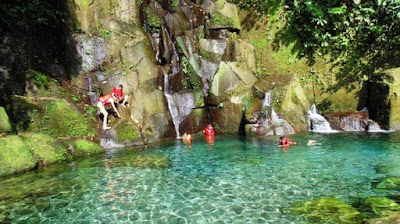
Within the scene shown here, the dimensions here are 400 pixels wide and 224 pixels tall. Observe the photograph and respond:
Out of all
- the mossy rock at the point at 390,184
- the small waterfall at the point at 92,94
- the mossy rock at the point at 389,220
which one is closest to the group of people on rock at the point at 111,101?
the small waterfall at the point at 92,94

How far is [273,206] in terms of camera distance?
730 centimetres

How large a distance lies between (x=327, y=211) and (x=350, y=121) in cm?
1432

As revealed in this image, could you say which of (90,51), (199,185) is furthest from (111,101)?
(199,185)

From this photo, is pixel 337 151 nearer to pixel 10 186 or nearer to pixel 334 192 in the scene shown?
pixel 334 192

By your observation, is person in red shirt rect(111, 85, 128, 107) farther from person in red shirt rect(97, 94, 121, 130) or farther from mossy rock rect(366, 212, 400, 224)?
mossy rock rect(366, 212, 400, 224)

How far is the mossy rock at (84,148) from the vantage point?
13578 millimetres

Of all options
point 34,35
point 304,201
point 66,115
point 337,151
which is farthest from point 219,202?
point 34,35

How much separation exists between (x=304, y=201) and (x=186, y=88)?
14.4 m

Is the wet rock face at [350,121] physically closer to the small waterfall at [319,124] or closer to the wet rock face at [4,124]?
the small waterfall at [319,124]

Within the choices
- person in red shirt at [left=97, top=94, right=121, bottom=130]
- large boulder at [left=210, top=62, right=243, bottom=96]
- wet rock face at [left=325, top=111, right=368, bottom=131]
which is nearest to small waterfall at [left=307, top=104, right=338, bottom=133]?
wet rock face at [left=325, top=111, right=368, bottom=131]

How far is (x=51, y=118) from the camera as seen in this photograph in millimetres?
14695

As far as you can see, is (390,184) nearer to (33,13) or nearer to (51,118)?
(51,118)

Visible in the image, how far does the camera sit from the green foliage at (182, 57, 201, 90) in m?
20.9

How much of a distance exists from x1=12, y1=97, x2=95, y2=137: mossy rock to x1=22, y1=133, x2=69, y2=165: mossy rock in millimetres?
1533
